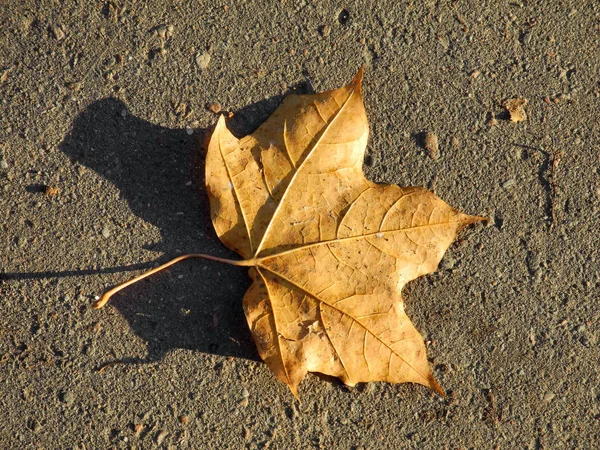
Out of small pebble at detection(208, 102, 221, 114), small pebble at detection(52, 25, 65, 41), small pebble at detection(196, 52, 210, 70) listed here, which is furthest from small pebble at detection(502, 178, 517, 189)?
small pebble at detection(52, 25, 65, 41)

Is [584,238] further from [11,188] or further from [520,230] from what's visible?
[11,188]

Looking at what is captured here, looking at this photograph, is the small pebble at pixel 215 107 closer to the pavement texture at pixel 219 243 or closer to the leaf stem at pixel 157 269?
the pavement texture at pixel 219 243

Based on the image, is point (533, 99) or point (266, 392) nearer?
point (266, 392)

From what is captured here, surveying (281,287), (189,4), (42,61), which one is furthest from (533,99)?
(42,61)

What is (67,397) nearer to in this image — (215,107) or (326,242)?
(326,242)

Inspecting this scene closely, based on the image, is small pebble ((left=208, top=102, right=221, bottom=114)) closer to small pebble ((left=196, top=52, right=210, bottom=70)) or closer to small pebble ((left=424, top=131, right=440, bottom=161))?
small pebble ((left=196, top=52, right=210, bottom=70))

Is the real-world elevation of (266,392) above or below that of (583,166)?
below

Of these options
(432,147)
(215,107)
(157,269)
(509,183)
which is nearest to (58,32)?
(215,107)
